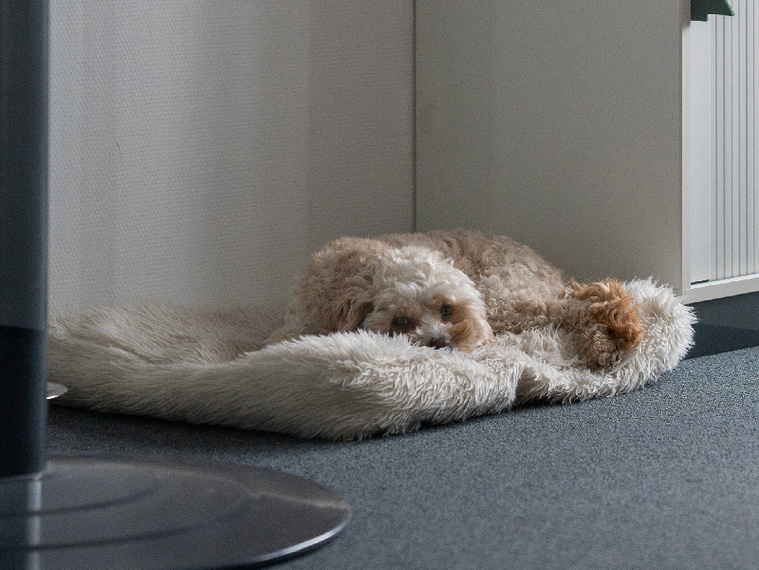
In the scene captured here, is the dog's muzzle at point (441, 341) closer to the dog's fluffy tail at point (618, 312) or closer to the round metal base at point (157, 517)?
the dog's fluffy tail at point (618, 312)

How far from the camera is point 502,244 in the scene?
1952 mm

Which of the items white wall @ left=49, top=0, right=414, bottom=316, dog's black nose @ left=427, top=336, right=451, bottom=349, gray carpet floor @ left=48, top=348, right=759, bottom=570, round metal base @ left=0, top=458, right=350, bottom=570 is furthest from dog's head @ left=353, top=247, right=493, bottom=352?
white wall @ left=49, top=0, right=414, bottom=316

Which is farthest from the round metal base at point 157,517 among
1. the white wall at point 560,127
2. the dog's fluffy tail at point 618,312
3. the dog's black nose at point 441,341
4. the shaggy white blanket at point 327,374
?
the white wall at point 560,127

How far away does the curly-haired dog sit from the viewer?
158 cm

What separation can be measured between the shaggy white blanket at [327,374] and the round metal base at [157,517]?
273mm

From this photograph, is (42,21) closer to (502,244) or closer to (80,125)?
(80,125)

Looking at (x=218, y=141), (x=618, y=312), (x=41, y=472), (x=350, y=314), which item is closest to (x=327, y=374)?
(x=350, y=314)

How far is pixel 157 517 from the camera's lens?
0.91m

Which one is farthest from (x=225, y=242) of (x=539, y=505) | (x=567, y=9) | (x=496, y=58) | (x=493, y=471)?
(x=539, y=505)

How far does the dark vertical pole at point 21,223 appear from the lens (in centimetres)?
98

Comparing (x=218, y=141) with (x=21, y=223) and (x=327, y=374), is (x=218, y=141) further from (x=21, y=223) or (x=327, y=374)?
(x=21, y=223)

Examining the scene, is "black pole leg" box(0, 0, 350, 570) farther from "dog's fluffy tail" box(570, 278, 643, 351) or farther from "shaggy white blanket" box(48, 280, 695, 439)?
"dog's fluffy tail" box(570, 278, 643, 351)

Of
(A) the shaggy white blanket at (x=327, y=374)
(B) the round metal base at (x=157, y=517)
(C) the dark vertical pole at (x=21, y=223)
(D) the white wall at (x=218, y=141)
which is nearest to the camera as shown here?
(B) the round metal base at (x=157, y=517)

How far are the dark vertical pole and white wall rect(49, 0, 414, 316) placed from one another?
97 centimetres
